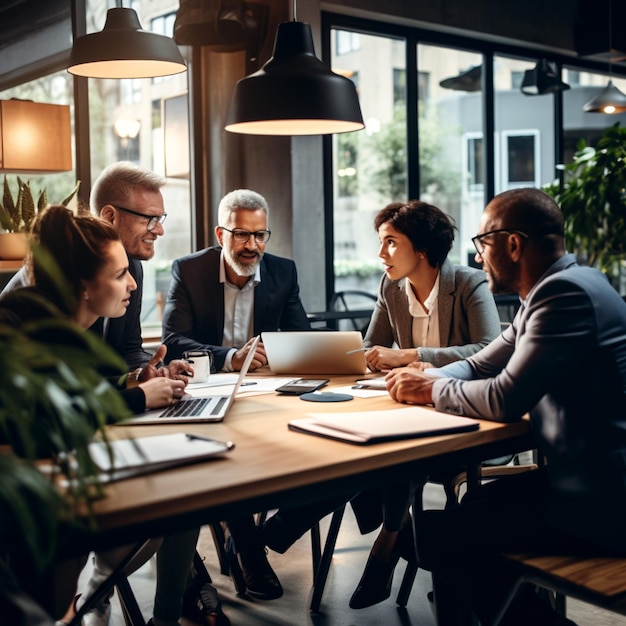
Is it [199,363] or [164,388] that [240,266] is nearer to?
[199,363]

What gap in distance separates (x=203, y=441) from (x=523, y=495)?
0.85 meters

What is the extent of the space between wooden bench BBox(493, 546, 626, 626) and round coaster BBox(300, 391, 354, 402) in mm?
671

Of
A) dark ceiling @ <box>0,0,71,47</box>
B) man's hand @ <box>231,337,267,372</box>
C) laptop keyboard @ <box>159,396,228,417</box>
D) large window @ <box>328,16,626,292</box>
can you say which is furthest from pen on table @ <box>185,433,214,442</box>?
large window @ <box>328,16,626,292</box>

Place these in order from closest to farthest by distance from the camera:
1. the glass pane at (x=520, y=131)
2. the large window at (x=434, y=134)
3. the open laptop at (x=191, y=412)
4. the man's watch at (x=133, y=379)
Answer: the open laptop at (x=191, y=412)
the man's watch at (x=133, y=379)
the large window at (x=434, y=134)
the glass pane at (x=520, y=131)

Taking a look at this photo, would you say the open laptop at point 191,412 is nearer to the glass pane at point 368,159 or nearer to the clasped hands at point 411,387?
the clasped hands at point 411,387

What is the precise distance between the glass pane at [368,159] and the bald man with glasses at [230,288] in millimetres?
2476

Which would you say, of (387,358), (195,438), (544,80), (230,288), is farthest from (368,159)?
(195,438)

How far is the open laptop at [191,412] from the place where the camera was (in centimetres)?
203

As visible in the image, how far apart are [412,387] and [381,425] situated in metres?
0.39

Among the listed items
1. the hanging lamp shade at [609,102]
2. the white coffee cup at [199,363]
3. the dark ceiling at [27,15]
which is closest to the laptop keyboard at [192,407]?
the white coffee cup at [199,363]

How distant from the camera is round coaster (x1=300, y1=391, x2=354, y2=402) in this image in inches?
92.8

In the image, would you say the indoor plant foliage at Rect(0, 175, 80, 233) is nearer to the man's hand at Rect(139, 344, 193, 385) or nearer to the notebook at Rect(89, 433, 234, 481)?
the man's hand at Rect(139, 344, 193, 385)

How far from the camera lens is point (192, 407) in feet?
7.17

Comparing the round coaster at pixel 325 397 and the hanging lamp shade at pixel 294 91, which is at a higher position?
the hanging lamp shade at pixel 294 91
